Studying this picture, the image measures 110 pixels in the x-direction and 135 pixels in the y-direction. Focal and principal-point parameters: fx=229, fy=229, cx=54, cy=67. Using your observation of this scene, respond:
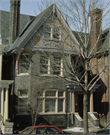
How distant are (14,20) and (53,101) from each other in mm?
8459

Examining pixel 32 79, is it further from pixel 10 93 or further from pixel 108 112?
pixel 108 112

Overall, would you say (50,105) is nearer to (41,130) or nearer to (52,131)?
(52,131)

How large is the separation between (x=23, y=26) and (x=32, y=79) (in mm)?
6458

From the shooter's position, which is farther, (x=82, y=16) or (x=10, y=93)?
(x=10, y=93)

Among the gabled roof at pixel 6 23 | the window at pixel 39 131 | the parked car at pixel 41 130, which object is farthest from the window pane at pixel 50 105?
the window at pixel 39 131

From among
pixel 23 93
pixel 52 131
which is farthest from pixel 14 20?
pixel 52 131

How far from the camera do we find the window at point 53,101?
20.0 metres

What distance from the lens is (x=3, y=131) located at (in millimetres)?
17078

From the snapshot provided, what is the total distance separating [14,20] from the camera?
21750mm

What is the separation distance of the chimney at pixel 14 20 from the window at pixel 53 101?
6.13 meters

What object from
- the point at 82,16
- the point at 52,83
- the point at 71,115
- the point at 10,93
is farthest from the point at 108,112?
the point at 82,16

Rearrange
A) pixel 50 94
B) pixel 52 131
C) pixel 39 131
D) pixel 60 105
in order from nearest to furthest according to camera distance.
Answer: pixel 39 131 → pixel 52 131 → pixel 50 94 → pixel 60 105

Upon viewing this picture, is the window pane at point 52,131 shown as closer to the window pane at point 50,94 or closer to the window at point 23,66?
the window pane at point 50,94

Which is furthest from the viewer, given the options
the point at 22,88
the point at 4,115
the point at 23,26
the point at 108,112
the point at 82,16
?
the point at 23,26
